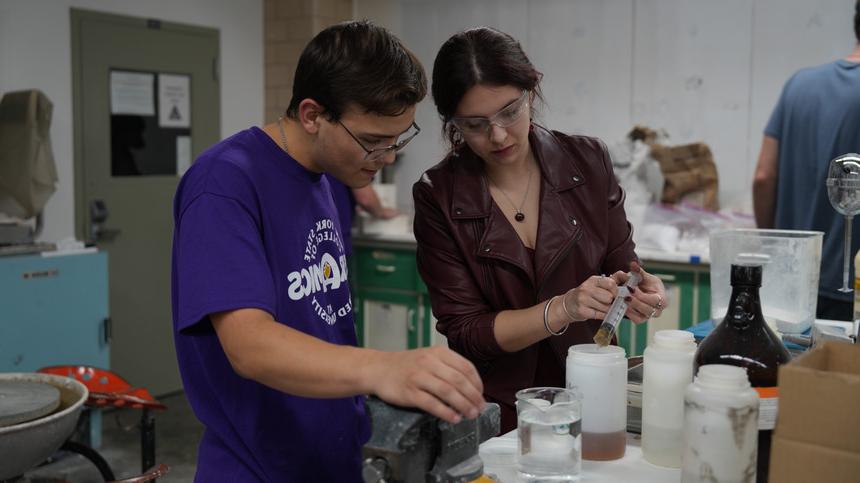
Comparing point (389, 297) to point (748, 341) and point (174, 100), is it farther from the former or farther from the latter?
point (748, 341)

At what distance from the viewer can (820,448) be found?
0.96 meters

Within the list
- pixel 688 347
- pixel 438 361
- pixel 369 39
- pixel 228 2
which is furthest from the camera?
pixel 228 2

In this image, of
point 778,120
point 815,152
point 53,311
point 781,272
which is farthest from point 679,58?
point 53,311

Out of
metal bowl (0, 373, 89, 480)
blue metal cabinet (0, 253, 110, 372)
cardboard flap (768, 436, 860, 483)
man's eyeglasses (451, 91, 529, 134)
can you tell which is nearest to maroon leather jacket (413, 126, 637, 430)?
man's eyeglasses (451, 91, 529, 134)

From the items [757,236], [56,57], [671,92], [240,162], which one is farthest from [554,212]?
[56,57]

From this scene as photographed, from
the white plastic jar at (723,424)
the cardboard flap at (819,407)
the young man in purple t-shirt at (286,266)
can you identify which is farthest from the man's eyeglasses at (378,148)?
the cardboard flap at (819,407)

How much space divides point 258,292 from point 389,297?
3.65 metres

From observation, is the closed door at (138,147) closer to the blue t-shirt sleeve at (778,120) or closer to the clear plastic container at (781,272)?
the blue t-shirt sleeve at (778,120)

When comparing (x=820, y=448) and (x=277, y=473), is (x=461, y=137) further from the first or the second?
(x=820, y=448)

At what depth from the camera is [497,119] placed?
179cm

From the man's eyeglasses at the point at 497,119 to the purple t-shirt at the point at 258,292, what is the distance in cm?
37

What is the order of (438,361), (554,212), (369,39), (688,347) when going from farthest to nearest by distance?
(554,212) → (369,39) → (688,347) → (438,361)

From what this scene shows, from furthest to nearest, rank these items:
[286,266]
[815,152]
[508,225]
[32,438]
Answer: [815,152]
[32,438]
[508,225]
[286,266]

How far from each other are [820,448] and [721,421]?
0.15m
